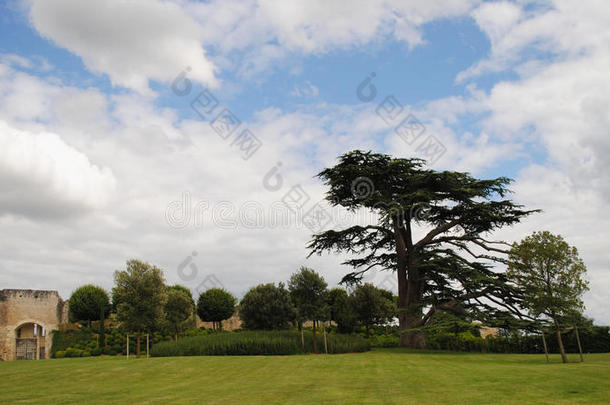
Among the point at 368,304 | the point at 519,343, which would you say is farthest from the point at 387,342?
the point at 519,343

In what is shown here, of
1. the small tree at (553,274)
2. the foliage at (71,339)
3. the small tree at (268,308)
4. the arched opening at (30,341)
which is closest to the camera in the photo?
the small tree at (553,274)

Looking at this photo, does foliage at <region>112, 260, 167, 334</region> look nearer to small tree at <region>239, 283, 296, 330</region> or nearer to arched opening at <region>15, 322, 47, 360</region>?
small tree at <region>239, 283, 296, 330</region>

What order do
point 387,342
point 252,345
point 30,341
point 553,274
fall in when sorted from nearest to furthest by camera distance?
point 553,274
point 252,345
point 387,342
point 30,341

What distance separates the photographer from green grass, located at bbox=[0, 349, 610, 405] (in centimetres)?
900

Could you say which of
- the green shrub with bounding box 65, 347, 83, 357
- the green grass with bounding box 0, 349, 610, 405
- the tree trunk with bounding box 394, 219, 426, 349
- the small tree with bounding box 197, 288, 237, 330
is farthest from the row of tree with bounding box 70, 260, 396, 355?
the green grass with bounding box 0, 349, 610, 405

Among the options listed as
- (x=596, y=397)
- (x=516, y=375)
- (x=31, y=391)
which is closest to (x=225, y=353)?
(x=31, y=391)

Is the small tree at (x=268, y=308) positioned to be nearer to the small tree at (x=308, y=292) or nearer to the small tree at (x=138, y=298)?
the small tree at (x=308, y=292)

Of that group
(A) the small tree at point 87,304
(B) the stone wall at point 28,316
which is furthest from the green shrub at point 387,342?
(B) the stone wall at point 28,316

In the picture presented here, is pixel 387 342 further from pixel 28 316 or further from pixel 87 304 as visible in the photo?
pixel 28 316

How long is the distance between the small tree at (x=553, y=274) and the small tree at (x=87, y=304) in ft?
105

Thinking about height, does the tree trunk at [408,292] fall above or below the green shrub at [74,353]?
above

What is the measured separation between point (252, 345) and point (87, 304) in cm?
2163

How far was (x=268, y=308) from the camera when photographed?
28.2 m

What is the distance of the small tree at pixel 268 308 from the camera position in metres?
28.4
